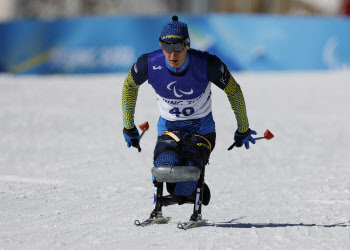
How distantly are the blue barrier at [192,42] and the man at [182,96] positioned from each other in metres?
13.2

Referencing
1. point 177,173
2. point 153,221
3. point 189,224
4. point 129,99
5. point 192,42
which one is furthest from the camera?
point 192,42

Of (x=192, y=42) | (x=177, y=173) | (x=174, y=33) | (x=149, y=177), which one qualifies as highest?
(x=174, y=33)

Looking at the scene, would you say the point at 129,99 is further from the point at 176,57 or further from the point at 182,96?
the point at 176,57

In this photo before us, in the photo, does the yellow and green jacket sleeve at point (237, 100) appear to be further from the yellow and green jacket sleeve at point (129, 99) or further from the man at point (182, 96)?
the yellow and green jacket sleeve at point (129, 99)

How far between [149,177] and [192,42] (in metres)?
11.1

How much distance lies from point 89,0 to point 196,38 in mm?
12440

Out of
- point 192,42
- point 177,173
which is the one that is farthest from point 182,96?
point 192,42

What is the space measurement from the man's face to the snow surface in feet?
4.45

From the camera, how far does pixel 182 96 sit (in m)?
5.32

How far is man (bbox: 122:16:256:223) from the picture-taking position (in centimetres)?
526

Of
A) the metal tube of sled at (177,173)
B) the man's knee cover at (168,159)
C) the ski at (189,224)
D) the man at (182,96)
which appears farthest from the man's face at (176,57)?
the ski at (189,224)

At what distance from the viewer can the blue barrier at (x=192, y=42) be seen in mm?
18500

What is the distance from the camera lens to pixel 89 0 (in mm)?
29891

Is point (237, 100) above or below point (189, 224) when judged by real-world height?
above
